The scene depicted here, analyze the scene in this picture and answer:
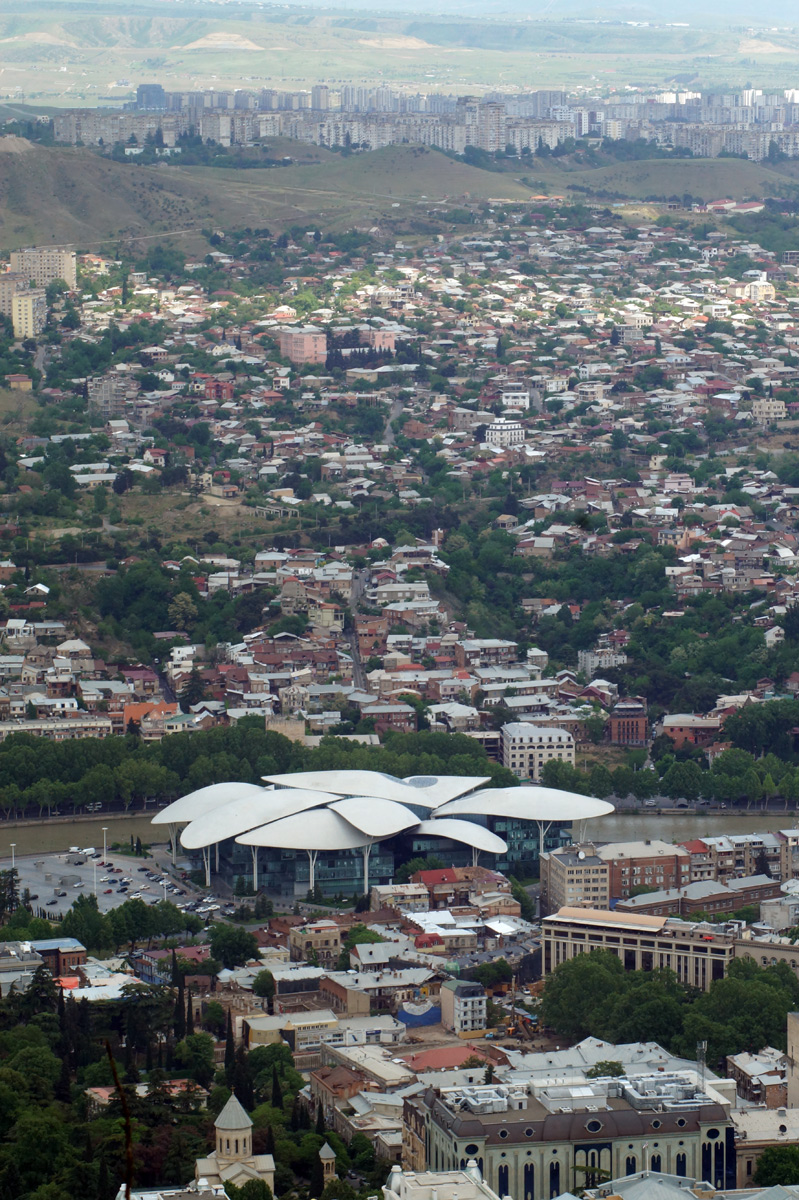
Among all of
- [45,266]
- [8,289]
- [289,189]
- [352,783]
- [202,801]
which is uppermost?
[289,189]

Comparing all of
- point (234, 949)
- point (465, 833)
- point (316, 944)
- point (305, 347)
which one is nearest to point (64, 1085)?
point (234, 949)

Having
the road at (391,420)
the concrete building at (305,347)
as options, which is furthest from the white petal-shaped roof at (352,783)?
the concrete building at (305,347)

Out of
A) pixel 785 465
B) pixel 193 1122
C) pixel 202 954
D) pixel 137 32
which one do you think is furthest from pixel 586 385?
pixel 137 32

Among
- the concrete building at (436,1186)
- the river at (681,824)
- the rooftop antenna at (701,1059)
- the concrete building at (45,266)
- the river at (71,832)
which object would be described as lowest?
the river at (71,832)

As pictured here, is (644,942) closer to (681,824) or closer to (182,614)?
(681,824)

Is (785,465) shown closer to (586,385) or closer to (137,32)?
(586,385)

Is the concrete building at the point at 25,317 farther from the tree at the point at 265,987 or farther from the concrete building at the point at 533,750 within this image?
the tree at the point at 265,987
